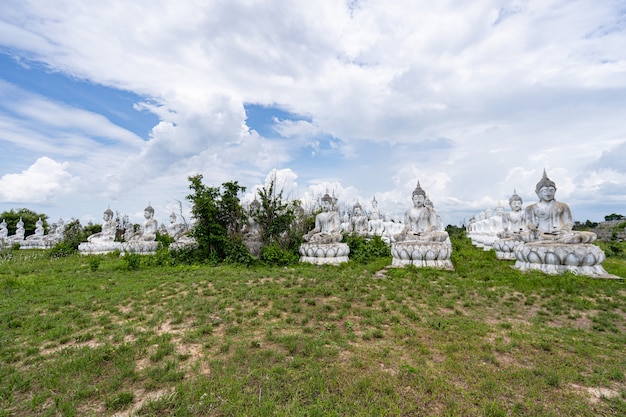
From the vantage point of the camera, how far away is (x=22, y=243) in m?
26.1

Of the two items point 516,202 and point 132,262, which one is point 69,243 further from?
point 516,202

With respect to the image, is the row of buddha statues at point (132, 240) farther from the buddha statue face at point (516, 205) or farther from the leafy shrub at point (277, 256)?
→ the buddha statue face at point (516, 205)

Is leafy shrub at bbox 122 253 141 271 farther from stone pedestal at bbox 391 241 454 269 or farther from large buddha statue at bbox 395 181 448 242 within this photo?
large buddha statue at bbox 395 181 448 242

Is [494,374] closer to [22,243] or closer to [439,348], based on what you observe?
[439,348]

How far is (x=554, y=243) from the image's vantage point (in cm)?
1004

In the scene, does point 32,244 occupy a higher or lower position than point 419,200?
lower

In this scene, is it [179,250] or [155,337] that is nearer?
[155,337]

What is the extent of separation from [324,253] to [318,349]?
8011 mm

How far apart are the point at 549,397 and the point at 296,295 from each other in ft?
16.0

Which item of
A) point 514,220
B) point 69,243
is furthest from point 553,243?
point 69,243

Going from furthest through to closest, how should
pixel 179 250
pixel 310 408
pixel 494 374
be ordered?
pixel 179 250
pixel 494 374
pixel 310 408

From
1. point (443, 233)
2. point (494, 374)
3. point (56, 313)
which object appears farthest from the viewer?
→ point (443, 233)

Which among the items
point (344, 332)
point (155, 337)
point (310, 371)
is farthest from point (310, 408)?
point (155, 337)

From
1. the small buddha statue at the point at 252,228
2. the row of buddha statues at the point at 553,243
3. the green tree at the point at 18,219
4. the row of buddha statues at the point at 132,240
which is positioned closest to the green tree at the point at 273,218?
the small buddha statue at the point at 252,228
